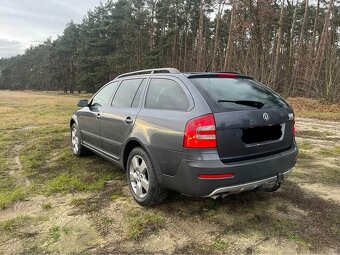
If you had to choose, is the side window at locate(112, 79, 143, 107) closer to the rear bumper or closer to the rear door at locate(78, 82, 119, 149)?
the rear door at locate(78, 82, 119, 149)

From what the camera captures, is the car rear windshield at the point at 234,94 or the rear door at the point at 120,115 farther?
the rear door at the point at 120,115

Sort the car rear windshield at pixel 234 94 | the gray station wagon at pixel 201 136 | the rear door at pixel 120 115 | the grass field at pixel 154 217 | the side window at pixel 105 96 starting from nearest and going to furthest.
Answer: the grass field at pixel 154 217, the gray station wagon at pixel 201 136, the car rear windshield at pixel 234 94, the rear door at pixel 120 115, the side window at pixel 105 96

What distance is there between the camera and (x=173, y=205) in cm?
405

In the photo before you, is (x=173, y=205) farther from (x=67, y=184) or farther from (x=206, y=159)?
(x=67, y=184)

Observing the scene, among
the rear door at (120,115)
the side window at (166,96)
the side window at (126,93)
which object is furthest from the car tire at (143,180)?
the side window at (126,93)

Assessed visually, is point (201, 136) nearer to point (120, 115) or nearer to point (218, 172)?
point (218, 172)

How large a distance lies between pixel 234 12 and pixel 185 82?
19.0 metres

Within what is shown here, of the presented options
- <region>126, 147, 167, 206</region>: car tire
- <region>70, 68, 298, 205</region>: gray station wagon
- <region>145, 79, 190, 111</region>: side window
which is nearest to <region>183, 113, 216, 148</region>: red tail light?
<region>70, 68, 298, 205</region>: gray station wagon

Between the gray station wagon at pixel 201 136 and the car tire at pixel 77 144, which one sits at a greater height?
the gray station wagon at pixel 201 136

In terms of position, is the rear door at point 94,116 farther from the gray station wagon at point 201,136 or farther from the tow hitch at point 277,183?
the tow hitch at point 277,183

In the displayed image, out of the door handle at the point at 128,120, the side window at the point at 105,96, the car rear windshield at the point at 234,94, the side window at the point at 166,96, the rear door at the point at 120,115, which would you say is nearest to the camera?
the car rear windshield at the point at 234,94

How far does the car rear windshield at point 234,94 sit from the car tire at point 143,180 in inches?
40.0

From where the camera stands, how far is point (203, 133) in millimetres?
3264

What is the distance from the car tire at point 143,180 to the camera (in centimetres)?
379
